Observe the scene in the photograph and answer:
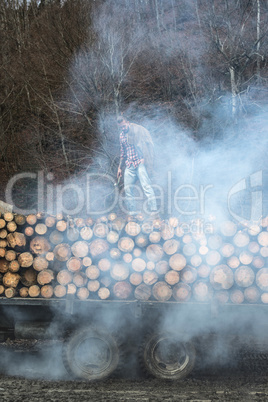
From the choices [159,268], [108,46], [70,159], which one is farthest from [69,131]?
[159,268]

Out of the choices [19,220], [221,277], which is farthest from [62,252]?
[221,277]

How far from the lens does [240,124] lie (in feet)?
47.4

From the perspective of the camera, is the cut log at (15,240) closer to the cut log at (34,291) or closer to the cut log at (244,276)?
the cut log at (34,291)

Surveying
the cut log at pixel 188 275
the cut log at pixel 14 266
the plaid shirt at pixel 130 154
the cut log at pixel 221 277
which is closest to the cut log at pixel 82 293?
the cut log at pixel 14 266

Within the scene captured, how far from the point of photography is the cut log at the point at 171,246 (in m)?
4.68

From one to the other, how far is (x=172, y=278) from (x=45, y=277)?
55.4 inches

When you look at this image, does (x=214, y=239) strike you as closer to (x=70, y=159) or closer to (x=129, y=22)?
(x=70, y=159)

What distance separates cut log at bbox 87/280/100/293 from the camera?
15.5 feet

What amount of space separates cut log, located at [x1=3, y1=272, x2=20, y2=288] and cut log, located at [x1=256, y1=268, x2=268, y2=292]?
264 cm

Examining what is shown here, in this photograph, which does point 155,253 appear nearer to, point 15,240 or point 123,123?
point 15,240

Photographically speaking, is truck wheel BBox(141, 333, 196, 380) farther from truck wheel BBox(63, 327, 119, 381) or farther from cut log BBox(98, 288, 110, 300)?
cut log BBox(98, 288, 110, 300)

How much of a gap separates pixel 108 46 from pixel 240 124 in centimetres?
513

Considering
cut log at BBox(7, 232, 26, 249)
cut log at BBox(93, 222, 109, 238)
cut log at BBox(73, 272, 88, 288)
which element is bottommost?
cut log at BBox(73, 272, 88, 288)

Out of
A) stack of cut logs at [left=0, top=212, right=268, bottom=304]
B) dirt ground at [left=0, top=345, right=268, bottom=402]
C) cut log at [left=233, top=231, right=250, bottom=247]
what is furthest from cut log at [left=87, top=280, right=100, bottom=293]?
cut log at [left=233, top=231, right=250, bottom=247]
